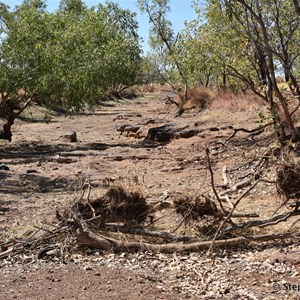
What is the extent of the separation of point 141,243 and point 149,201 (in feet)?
6.10

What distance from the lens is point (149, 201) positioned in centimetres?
895

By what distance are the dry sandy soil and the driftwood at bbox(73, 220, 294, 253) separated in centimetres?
10

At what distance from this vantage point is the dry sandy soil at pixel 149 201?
226 inches

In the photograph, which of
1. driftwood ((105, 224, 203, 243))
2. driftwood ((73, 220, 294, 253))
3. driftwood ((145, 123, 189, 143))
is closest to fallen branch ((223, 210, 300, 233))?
driftwood ((73, 220, 294, 253))

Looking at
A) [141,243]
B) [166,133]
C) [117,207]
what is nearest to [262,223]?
[141,243]

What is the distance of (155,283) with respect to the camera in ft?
19.3

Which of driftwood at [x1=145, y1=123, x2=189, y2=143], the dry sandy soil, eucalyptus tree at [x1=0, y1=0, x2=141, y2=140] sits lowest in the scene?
the dry sandy soil

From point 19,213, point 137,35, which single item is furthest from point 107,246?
point 137,35

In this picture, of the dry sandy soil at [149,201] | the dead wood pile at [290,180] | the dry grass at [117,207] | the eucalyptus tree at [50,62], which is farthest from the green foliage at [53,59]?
the dead wood pile at [290,180]

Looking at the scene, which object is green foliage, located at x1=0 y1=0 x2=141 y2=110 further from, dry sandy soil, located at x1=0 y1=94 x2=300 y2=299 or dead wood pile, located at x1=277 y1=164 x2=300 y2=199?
dead wood pile, located at x1=277 y1=164 x2=300 y2=199

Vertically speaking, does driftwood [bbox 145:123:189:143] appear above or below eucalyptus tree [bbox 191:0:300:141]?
below

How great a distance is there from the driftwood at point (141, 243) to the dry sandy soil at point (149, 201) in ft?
0.34

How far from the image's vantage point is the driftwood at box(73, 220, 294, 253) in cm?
697

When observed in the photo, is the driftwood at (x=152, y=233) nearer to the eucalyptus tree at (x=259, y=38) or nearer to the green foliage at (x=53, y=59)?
the eucalyptus tree at (x=259, y=38)
